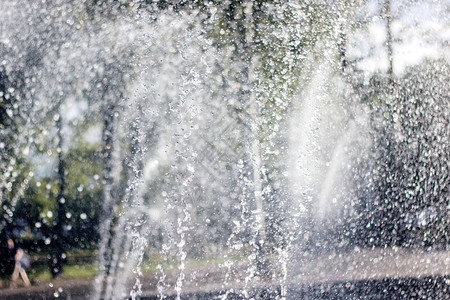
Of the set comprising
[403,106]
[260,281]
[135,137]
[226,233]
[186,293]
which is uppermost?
[135,137]

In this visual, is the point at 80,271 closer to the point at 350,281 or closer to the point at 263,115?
the point at 263,115

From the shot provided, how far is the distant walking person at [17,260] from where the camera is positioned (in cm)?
263

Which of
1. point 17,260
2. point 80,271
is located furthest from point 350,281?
point 17,260

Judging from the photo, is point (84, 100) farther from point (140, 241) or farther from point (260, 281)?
point (260, 281)

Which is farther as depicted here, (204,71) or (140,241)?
(140,241)

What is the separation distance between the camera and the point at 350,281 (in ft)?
8.63

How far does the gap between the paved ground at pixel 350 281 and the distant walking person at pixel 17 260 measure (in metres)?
0.12

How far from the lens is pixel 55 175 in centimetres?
305

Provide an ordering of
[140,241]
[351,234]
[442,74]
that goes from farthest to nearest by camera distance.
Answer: [140,241] < [442,74] < [351,234]

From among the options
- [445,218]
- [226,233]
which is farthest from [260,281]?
[445,218]

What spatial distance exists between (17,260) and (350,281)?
253 centimetres

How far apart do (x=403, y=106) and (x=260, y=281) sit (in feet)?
5.79

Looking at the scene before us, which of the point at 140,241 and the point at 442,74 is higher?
the point at 442,74

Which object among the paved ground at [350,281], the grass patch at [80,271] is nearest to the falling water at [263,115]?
the paved ground at [350,281]
